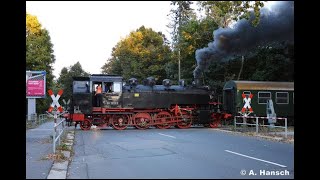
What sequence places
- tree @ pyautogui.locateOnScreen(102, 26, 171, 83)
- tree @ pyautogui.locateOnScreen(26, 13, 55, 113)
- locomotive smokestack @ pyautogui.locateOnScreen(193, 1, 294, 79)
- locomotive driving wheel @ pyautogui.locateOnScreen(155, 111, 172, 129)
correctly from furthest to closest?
tree @ pyautogui.locateOnScreen(102, 26, 171, 83)
tree @ pyautogui.locateOnScreen(26, 13, 55, 113)
locomotive driving wheel @ pyautogui.locateOnScreen(155, 111, 172, 129)
locomotive smokestack @ pyautogui.locateOnScreen(193, 1, 294, 79)

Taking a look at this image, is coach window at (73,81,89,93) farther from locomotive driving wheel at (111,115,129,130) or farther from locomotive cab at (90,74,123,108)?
locomotive driving wheel at (111,115,129,130)

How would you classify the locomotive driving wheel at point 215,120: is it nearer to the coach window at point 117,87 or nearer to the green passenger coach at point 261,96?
the green passenger coach at point 261,96

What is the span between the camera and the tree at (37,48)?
50969mm

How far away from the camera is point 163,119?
88.9 feet

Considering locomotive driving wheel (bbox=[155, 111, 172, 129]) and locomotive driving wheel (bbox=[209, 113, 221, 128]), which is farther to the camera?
locomotive driving wheel (bbox=[209, 113, 221, 128])

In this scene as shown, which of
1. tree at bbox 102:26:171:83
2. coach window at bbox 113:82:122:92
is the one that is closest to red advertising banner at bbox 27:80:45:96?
coach window at bbox 113:82:122:92

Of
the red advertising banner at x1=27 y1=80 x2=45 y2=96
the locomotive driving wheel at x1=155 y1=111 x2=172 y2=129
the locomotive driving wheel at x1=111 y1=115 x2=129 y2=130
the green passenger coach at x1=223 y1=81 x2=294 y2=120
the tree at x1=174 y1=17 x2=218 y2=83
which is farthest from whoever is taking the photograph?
the red advertising banner at x1=27 y1=80 x2=45 y2=96

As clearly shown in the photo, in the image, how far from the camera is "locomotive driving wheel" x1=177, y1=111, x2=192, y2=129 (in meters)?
27.5

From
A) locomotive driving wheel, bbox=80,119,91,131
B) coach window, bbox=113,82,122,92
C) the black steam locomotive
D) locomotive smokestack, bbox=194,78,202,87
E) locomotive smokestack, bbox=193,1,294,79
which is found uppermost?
locomotive smokestack, bbox=193,1,294,79

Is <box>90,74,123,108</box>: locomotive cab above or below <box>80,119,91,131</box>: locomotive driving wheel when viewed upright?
above

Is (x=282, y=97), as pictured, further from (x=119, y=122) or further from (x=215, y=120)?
(x=119, y=122)

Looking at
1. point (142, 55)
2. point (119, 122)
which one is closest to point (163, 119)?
point (119, 122)

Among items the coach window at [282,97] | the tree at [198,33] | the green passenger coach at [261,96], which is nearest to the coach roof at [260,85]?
the green passenger coach at [261,96]

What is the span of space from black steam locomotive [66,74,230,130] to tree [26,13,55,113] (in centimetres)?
2602
